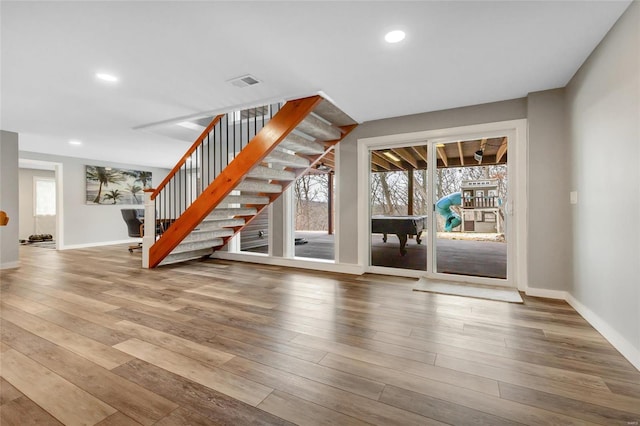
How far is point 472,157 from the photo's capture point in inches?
157

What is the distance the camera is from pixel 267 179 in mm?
4492

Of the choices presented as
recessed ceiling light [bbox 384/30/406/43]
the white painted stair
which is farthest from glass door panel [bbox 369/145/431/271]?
recessed ceiling light [bbox 384/30/406/43]

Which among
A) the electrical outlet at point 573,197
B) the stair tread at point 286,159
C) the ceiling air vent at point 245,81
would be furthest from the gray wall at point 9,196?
the electrical outlet at point 573,197

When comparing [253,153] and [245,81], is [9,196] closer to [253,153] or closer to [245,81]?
[253,153]

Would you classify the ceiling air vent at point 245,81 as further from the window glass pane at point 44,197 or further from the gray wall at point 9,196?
the window glass pane at point 44,197

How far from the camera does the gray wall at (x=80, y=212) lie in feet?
23.6

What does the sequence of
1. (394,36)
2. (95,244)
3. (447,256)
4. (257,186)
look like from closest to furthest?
(394,36), (257,186), (447,256), (95,244)

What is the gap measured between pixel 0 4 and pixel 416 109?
3883 millimetres

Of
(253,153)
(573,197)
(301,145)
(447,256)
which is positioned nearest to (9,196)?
(253,153)

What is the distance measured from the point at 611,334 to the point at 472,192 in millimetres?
2214

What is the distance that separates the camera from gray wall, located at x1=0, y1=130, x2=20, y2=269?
4.80 meters

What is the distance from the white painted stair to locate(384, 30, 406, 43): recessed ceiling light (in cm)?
134

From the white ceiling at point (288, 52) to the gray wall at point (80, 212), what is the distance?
3.96 m

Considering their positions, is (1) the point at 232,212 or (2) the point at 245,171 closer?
(2) the point at 245,171
